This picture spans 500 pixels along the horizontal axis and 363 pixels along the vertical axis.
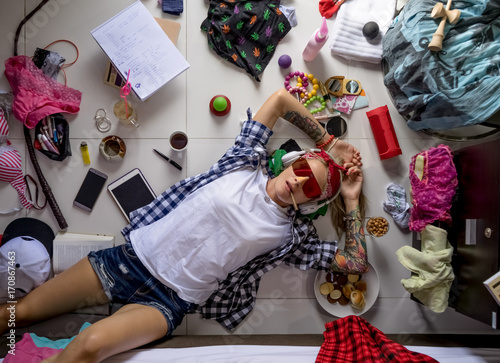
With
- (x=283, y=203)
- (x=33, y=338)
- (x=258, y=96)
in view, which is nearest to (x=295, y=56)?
(x=258, y=96)

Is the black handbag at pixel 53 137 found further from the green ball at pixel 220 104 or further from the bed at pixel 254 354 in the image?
the bed at pixel 254 354

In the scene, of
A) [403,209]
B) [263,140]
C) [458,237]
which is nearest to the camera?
[458,237]

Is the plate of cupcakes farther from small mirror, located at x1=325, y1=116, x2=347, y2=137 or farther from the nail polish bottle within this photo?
the nail polish bottle

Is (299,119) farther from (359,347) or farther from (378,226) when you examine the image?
(359,347)

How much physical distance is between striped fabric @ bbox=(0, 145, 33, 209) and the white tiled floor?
0.07 m

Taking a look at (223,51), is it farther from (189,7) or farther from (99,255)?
(99,255)

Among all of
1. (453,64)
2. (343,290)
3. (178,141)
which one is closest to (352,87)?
(453,64)

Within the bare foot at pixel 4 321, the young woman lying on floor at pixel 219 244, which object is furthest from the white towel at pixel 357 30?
the bare foot at pixel 4 321

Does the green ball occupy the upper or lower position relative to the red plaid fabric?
upper

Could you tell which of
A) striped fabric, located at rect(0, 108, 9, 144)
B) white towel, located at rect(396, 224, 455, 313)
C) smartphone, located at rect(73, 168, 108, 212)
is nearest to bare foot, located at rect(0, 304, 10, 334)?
smartphone, located at rect(73, 168, 108, 212)

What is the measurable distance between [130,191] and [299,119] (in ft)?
3.30

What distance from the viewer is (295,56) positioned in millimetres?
2201

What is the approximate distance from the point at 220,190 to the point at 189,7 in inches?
42.8

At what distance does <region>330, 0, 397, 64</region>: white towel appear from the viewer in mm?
2162
